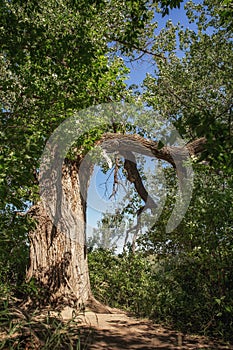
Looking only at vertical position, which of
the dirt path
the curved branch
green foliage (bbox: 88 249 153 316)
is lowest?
the dirt path

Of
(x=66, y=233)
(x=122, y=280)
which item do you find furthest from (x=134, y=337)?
(x=122, y=280)

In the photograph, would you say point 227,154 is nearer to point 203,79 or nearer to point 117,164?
point 117,164

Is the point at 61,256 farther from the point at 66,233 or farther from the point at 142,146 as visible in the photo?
the point at 142,146

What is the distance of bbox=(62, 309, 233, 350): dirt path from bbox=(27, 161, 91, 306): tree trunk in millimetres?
959

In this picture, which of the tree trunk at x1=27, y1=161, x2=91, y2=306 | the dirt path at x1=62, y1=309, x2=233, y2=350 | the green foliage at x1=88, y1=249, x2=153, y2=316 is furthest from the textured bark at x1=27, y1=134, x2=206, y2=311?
the green foliage at x1=88, y1=249, x2=153, y2=316

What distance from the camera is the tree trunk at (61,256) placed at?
31.0 ft

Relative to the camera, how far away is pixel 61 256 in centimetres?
970

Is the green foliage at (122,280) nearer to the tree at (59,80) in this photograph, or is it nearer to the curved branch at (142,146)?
the tree at (59,80)

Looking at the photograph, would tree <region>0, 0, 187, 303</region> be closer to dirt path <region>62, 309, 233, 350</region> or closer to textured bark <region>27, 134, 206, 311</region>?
textured bark <region>27, 134, 206, 311</region>

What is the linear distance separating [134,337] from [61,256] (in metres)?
3.32

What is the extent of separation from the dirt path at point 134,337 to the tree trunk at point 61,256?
3.14 feet

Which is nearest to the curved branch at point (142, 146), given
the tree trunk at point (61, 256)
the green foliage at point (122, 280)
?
the tree trunk at point (61, 256)

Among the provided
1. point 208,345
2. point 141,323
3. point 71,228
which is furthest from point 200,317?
point 71,228

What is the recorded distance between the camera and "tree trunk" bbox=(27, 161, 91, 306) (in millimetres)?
9461
